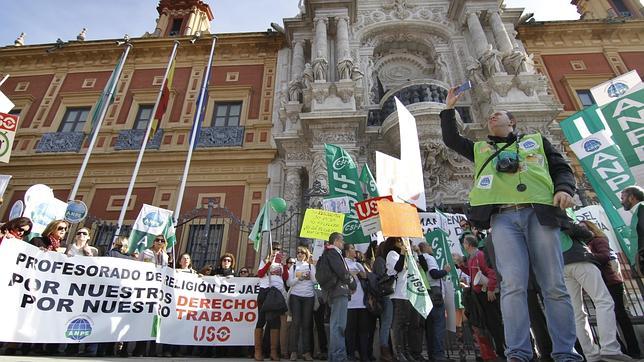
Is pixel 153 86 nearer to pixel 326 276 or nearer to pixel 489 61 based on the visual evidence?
pixel 489 61

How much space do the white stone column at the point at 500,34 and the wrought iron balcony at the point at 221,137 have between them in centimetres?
927

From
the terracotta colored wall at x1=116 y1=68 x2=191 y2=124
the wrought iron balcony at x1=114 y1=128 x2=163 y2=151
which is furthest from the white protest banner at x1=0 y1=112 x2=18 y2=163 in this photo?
the terracotta colored wall at x1=116 y1=68 x2=191 y2=124

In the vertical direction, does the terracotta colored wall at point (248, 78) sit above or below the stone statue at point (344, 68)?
above

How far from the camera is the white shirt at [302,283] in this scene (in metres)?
5.13

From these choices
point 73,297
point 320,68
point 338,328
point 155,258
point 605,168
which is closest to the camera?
point 338,328

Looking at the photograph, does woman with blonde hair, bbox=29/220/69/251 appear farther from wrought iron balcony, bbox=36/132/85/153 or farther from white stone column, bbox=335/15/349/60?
white stone column, bbox=335/15/349/60

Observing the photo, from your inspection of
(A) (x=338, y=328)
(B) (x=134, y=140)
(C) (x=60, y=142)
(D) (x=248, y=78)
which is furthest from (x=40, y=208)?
(D) (x=248, y=78)

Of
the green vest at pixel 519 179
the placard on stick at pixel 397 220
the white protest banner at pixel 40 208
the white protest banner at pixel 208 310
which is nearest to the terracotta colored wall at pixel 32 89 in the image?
the white protest banner at pixel 40 208

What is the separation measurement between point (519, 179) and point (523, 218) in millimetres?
292

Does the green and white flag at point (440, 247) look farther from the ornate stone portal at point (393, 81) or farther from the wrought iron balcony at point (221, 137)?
the wrought iron balcony at point (221, 137)

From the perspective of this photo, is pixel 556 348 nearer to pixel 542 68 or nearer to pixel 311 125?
pixel 311 125

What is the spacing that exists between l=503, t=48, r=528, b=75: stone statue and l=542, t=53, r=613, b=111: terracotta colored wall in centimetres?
299

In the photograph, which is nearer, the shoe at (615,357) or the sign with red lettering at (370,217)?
the shoe at (615,357)

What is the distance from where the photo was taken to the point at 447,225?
8047mm
